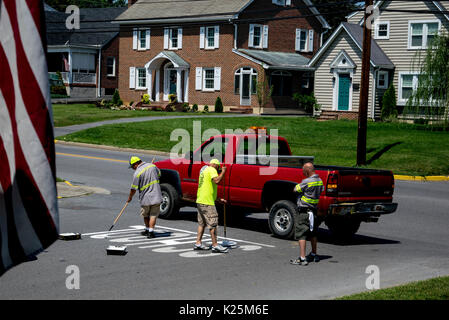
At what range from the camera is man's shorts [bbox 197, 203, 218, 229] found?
11853 mm

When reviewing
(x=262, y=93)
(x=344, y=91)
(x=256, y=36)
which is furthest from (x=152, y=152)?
(x=256, y=36)

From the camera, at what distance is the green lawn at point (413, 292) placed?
8008mm

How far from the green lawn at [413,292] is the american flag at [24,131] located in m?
5.80

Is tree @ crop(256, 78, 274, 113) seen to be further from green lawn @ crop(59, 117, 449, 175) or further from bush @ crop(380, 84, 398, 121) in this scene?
bush @ crop(380, 84, 398, 121)

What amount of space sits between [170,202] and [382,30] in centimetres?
3184

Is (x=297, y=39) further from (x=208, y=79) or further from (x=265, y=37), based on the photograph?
(x=208, y=79)

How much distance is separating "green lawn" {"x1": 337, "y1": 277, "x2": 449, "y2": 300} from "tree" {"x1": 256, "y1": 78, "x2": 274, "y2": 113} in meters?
38.1

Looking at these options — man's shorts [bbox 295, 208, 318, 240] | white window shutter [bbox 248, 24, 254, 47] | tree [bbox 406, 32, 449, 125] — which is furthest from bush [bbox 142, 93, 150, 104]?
man's shorts [bbox 295, 208, 318, 240]

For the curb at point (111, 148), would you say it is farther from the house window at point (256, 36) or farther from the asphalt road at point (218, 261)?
the house window at point (256, 36)

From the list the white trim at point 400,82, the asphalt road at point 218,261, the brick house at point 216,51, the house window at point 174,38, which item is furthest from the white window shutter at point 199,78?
the asphalt road at point 218,261

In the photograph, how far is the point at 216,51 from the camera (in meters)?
49.6

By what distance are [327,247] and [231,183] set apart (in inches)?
106

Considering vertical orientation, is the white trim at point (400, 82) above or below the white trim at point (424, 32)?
below
